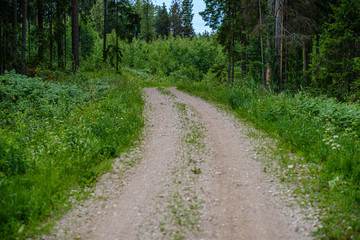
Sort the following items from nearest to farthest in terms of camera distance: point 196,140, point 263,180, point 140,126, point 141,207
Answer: point 141,207 < point 263,180 < point 196,140 < point 140,126

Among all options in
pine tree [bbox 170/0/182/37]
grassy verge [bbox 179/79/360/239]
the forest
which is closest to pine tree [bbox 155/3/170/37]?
pine tree [bbox 170/0/182/37]

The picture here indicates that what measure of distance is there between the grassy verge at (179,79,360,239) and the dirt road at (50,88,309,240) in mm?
660

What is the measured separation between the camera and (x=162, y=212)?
4.95 m

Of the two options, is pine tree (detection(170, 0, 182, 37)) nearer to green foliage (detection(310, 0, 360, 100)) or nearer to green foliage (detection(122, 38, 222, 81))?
green foliage (detection(122, 38, 222, 81))

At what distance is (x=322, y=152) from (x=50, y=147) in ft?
24.1

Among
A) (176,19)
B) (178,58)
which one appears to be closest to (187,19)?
(176,19)

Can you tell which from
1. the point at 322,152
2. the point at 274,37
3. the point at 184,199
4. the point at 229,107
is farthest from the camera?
the point at 274,37

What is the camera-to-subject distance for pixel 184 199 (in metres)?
5.43

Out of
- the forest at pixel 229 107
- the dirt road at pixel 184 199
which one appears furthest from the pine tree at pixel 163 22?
the dirt road at pixel 184 199

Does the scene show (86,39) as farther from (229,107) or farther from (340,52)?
(340,52)

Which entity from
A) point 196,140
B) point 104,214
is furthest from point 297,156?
point 104,214

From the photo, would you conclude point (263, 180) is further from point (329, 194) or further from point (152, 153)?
point (152, 153)

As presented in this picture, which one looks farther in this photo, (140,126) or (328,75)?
(328,75)

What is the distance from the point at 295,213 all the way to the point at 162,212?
2526 millimetres
